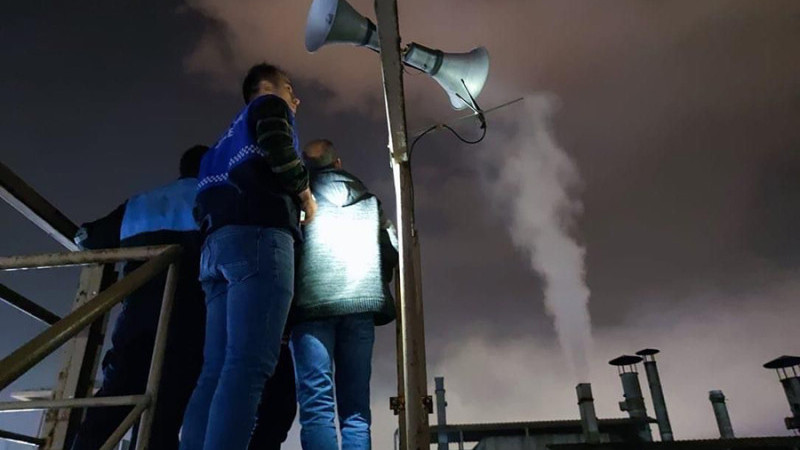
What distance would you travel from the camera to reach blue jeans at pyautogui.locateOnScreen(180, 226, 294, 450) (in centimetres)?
165

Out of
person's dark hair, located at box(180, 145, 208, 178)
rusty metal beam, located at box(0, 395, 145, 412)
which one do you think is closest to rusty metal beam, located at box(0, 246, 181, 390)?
rusty metal beam, located at box(0, 395, 145, 412)

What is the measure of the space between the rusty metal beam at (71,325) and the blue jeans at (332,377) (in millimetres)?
743

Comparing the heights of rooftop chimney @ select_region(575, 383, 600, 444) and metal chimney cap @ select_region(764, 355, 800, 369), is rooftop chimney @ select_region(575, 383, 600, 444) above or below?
below

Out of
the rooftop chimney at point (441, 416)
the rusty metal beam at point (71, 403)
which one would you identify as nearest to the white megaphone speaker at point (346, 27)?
the rusty metal beam at point (71, 403)

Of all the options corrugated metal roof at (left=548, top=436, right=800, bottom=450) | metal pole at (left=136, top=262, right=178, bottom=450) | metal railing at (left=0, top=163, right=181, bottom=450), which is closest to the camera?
metal railing at (left=0, top=163, right=181, bottom=450)

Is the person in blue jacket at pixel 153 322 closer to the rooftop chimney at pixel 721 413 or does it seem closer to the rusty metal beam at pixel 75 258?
the rusty metal beam at pixel 75 258

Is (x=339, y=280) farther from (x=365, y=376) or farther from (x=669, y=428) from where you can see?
(x=669, y=428)

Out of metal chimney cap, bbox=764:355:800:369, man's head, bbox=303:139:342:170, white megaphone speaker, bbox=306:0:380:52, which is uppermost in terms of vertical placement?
metal chimney cap, bbox=764:355:800:369

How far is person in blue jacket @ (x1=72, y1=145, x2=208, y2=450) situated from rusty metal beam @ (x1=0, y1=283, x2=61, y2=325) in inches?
12.6

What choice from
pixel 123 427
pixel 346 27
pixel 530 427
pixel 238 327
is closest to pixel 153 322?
pixel 123 427

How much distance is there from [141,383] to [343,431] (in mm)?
1061

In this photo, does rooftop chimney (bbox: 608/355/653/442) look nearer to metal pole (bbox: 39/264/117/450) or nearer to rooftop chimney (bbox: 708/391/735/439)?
rooftop chimney (bbox: 708/391/735/439)

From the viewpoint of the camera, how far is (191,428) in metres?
1.83

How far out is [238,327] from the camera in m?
1.76
